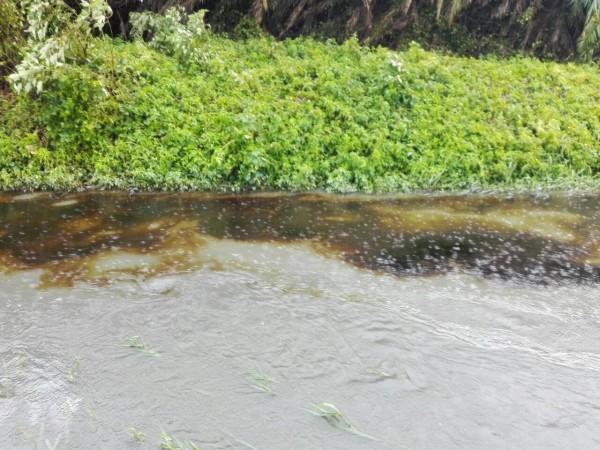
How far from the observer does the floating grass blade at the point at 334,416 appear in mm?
3495

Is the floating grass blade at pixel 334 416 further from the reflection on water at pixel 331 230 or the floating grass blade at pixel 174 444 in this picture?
the reflection on water at pixel 331 230

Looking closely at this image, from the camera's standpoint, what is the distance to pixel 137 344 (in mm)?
4066

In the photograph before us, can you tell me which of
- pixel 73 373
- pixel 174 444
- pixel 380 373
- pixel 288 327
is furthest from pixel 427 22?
pixel 174 444

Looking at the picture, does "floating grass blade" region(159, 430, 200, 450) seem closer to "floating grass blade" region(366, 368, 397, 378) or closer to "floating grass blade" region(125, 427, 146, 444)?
"floating grass blade" region(125, 427, 146, 444)

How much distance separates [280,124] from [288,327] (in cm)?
368

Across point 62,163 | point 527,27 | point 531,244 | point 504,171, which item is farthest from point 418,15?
point 62,163

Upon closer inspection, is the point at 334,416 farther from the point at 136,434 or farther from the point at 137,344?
the point at 137,344

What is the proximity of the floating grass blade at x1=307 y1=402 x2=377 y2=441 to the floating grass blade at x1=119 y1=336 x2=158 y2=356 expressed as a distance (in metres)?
1.17

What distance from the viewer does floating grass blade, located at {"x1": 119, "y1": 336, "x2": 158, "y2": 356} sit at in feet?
13.2

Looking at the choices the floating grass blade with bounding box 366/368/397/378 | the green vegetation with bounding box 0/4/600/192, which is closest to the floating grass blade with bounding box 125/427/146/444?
the floating grass blade with bounding box 366/368/397/378

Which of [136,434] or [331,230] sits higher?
[331,230]

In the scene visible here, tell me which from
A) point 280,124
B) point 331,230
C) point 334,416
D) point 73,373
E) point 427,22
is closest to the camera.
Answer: point 334,416

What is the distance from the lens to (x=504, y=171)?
7.70 meters

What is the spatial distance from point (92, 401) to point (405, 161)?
5.08 m
